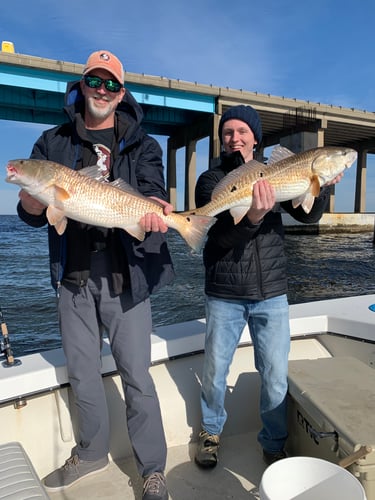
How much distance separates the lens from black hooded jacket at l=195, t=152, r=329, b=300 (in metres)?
3.01

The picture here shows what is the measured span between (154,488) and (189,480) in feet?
1.73

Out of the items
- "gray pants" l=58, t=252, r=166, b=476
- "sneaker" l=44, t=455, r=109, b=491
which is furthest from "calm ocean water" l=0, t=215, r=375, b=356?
"gray pants" l=58, t=252, r=166, b=476

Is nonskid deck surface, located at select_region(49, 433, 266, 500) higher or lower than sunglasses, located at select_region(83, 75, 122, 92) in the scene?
lower

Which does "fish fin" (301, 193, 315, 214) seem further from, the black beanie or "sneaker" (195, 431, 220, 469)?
"sneaker" (195, 431, 220, 469)

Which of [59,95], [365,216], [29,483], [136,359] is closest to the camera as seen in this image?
[29,483]

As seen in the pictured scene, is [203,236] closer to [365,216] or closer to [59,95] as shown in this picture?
[59,95]

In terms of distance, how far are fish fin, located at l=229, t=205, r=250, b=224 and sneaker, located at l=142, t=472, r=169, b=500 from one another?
1947mm

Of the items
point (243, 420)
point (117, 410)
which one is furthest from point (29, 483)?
point (243, 420)

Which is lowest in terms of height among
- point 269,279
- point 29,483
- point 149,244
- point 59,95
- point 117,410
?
point 117,410

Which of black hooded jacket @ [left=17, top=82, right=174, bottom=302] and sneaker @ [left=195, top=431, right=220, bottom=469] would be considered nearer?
black hooded jacket @ [left=17, top=82, right=174, bottom=302]

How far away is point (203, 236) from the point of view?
9.60 ft

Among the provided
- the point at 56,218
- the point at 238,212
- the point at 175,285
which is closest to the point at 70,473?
the point at 56,218

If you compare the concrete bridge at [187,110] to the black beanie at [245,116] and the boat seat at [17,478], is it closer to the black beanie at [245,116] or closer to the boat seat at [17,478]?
the black beanie at [245,116]

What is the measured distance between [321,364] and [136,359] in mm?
1531
